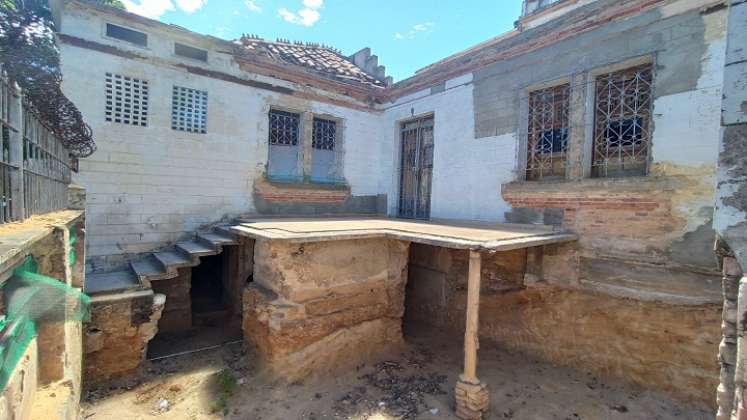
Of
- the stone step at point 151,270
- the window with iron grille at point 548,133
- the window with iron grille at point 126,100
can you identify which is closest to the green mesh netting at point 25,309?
the stone step at point 151,270

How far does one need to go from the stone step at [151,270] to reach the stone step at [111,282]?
0.10m

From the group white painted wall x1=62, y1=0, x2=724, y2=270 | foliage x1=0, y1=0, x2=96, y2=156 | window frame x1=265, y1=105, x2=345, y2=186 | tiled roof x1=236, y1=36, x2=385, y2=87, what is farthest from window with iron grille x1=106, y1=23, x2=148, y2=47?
window frame x1=265, y1=105, x2=345, y2=186

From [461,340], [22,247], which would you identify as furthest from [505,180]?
[22,247]

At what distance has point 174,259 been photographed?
6.12m

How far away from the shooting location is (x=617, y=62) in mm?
5391

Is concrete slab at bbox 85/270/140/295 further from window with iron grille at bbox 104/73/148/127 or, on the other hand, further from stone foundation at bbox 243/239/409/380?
window with iron grille at bbox 104/73/148/127

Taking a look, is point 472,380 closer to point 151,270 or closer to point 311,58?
point 151,270

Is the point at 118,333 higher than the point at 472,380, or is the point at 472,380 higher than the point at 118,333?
the point at 118,333

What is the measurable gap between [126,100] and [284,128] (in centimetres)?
298

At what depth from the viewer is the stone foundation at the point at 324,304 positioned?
502 cm

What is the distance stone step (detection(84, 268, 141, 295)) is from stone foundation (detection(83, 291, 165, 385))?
17 cm

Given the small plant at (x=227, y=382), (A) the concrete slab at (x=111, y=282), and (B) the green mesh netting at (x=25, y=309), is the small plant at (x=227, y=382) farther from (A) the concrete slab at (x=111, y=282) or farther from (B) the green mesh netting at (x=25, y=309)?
(B) the green mesh netting at (x=25, y=309)

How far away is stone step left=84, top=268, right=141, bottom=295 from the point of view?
16.9 ft

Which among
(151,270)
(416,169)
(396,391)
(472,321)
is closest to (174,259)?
(151,270)
